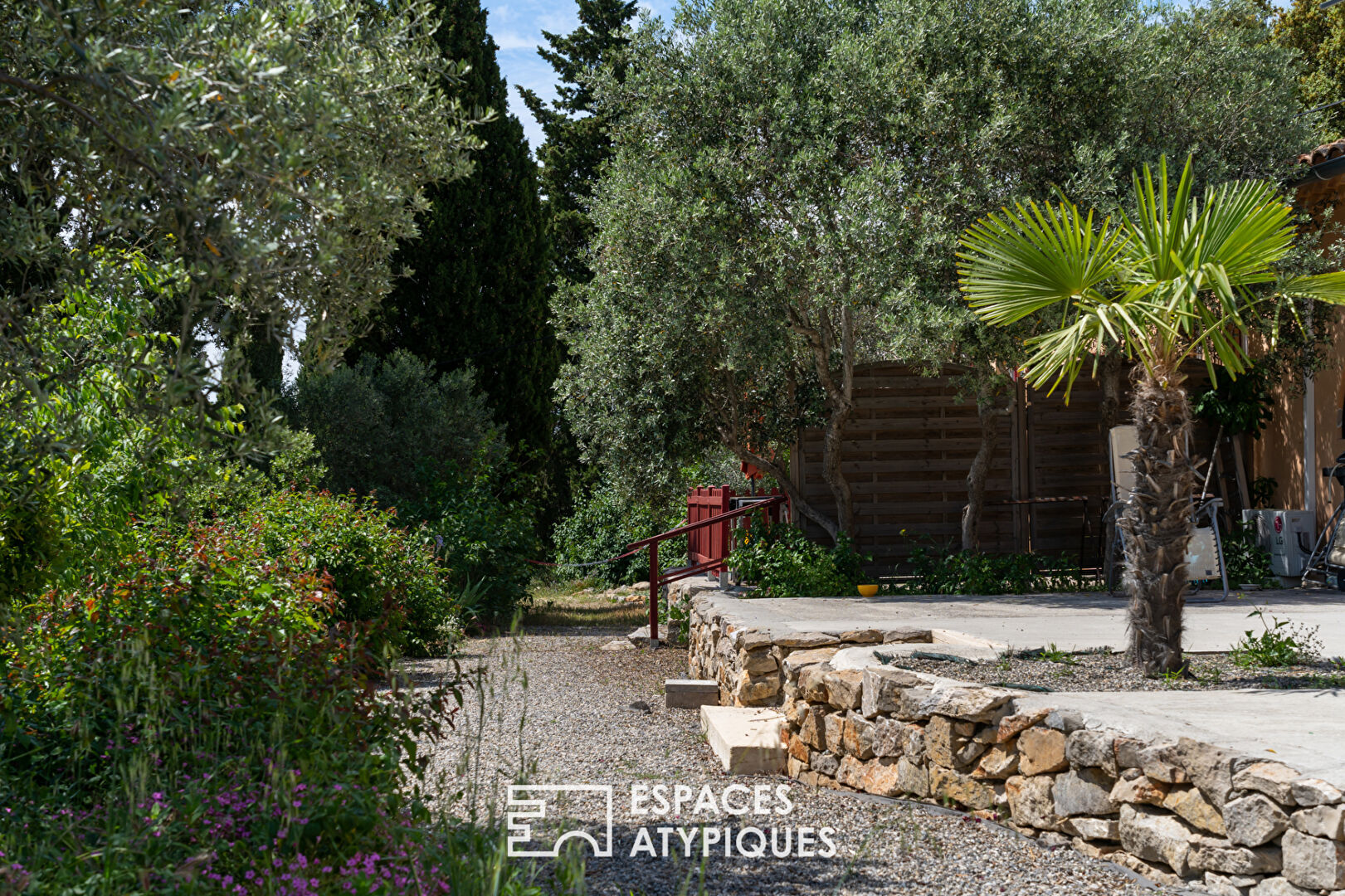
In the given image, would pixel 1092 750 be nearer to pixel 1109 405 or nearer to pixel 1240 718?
pixel 1240 718

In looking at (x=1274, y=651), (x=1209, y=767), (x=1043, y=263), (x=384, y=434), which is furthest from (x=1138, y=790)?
(x=384, y=434)

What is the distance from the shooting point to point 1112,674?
5.02 m

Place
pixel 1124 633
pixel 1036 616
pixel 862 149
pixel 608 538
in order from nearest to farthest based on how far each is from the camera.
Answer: pixel 1124 633 < pixel 1036 616 < pixel 862 149 < pixel 608 538

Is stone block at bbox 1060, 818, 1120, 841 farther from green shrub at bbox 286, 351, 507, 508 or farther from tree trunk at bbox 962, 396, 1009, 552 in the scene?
green shrub at bbox 286, 351, 507, 508

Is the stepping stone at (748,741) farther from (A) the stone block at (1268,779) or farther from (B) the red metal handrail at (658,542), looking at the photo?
(B) the red metal handrail at (658,542)

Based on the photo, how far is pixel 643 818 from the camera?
4328 millimetres

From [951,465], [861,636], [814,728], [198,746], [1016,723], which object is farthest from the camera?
[951,465]

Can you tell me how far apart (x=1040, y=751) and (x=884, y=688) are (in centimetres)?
94

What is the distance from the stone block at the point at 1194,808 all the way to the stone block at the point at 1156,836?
5 cm

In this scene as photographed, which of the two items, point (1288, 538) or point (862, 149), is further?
point (1288, 538)

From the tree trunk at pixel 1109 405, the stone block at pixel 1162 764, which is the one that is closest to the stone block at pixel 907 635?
the stone block at pixel 1162 764

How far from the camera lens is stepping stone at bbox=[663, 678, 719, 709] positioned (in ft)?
23.2

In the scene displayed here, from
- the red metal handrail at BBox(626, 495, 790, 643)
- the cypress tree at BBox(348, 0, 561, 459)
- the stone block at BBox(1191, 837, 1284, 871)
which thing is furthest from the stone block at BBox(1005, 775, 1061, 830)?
the cypress tree at BBox(348, 0, 561, 459)

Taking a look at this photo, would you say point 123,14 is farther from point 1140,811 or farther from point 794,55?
point 794,55
